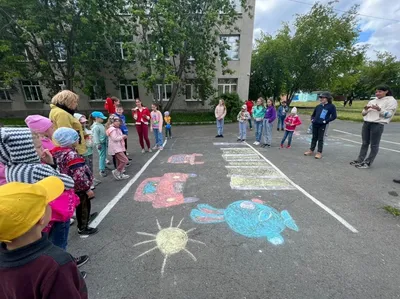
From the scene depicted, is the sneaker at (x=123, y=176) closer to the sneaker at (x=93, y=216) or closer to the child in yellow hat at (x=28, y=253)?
the sneaker at (x=93, y=216)

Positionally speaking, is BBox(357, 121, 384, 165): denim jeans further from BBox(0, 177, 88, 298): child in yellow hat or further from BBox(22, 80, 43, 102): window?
BBox(22, 80, 43, 102): window

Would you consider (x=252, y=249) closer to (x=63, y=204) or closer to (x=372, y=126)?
(x=63, y=204)

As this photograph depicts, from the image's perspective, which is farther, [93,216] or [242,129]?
[242,129]

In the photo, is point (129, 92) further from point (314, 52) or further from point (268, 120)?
point (314, 52)

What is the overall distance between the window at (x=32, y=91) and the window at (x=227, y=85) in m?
18.5

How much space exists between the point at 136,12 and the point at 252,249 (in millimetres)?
13824

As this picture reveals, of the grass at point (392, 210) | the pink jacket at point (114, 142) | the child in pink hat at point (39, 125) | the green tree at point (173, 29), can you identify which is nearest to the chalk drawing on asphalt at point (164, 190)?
the pink jacket at point (114, 142)

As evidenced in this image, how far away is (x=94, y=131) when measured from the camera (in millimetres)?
4707

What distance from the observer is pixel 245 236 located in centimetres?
268

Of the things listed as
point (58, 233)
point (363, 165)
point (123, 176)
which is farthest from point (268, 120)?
point (58, 233)

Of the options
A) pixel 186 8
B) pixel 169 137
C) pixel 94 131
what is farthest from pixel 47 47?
pixel 94 131

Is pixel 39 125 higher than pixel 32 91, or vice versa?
pixel 32 91

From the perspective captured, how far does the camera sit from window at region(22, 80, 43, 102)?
19.4 metres

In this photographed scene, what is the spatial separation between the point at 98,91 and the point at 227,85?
42.7 ft
